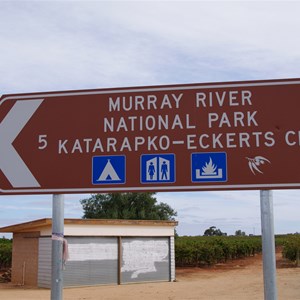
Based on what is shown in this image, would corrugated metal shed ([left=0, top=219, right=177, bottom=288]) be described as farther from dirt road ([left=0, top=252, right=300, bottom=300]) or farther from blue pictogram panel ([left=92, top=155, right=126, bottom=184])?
blue pictogram panel ([left=92, top=155, right=126, bottom=184])

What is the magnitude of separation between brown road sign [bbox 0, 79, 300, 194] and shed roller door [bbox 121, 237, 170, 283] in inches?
848

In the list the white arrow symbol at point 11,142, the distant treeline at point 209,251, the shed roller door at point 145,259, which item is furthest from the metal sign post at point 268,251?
the distant treeline at point 209,251

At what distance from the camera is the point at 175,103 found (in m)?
3.35

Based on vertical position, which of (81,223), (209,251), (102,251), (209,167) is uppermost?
(81,223)

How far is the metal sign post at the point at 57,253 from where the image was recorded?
3191mm

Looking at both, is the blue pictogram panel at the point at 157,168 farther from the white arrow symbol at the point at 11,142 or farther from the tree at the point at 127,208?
the tree at the point at 127,208

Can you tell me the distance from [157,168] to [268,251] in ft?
2.80

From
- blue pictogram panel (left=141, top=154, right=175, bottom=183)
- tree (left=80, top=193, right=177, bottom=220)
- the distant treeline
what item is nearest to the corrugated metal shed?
the distant treeline

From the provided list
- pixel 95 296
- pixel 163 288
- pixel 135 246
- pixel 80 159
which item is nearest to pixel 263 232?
pixel 80 159

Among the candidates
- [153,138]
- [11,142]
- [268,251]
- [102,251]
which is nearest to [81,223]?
[102,251]

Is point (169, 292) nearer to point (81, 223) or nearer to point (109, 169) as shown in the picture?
point (81, 223)

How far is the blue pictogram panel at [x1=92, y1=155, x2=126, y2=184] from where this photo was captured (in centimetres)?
329

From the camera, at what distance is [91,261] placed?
23391mm

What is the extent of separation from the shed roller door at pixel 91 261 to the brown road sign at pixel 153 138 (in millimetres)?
19714
